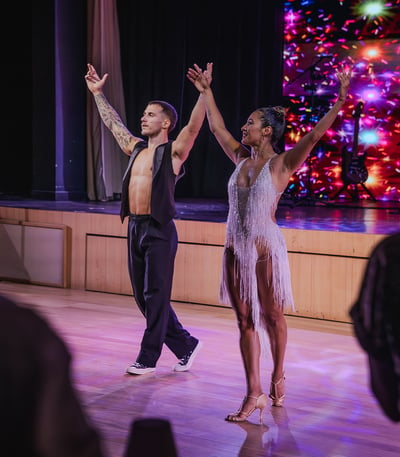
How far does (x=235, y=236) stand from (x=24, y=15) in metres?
7.05

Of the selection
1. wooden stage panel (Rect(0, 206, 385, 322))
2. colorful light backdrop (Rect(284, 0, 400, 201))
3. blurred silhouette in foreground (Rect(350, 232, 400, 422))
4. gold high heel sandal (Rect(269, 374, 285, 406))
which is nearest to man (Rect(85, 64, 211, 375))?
gold high heel sandal (Rect(269, 374, 285, 406))

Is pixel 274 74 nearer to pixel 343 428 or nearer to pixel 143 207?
pixel 143 207

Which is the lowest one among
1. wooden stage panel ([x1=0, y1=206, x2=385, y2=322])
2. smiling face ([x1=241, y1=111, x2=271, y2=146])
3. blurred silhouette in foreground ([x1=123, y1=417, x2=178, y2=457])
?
wooden stage panel ([x1=0, y1=206, x2=385, y2=322])

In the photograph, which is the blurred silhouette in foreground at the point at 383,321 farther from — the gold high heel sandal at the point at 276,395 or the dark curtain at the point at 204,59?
the dark curtain at the point at 204,59

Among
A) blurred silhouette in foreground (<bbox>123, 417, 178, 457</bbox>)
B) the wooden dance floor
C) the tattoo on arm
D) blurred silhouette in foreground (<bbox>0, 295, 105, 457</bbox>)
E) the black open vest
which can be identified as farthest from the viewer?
the tattoo on arm

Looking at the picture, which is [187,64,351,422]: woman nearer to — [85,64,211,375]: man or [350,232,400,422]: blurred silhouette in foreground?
[85,64,211,375]: man

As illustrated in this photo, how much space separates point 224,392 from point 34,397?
3387 millimetres

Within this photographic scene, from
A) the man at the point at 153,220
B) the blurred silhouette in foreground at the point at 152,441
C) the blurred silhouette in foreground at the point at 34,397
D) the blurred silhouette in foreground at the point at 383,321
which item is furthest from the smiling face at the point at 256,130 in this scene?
the blurred silhouette in foreground at the point at 34,397

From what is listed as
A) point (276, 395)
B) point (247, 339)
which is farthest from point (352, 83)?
point (247, 339)

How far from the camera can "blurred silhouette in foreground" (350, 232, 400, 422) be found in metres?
1.07

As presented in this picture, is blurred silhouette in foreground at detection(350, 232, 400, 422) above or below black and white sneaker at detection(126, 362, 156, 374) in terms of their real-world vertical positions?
above

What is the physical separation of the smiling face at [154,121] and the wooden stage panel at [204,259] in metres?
1.49

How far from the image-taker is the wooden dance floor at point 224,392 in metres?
3.27

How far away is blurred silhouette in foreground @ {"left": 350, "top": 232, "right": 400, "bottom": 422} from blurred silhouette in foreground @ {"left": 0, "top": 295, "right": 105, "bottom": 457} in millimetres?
503
